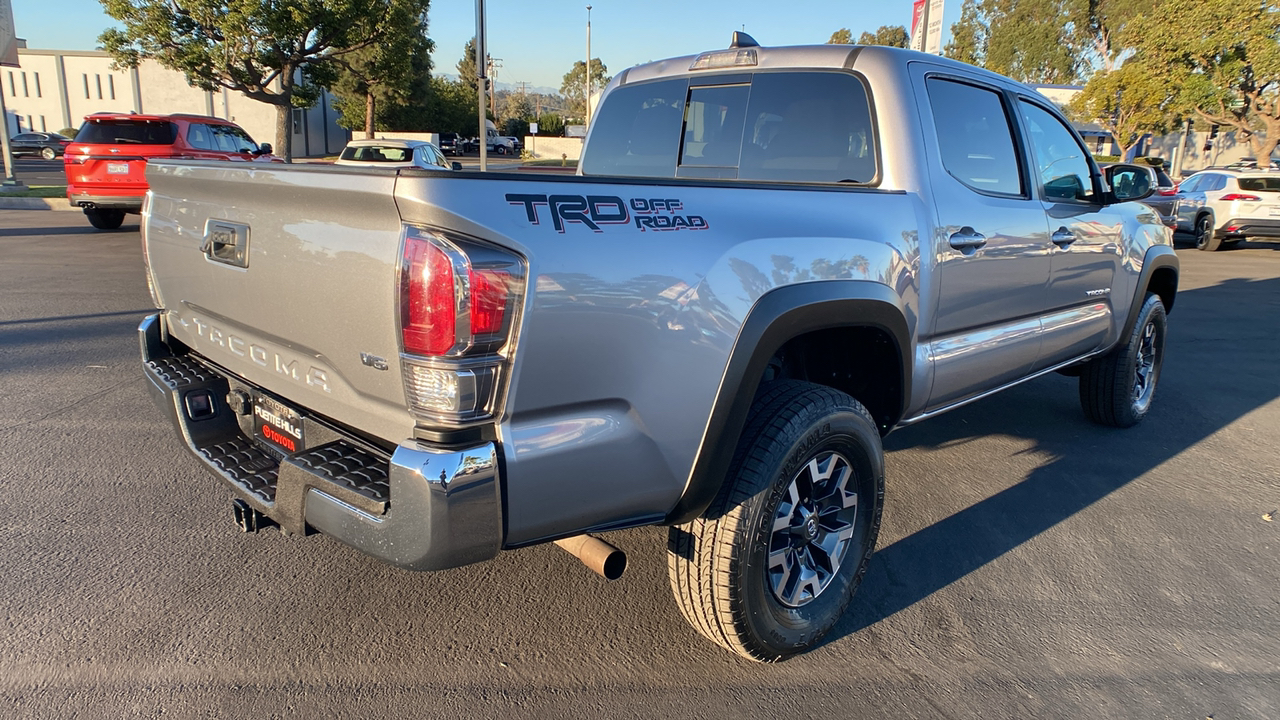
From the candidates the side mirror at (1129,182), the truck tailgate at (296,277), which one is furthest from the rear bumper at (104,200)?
the side mirror at (1129,182)

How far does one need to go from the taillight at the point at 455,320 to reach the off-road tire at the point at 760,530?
0.85 metres

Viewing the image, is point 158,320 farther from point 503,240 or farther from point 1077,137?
point 1077,137

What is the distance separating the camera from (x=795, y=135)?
11.0 feet

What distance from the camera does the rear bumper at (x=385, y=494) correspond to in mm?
1839

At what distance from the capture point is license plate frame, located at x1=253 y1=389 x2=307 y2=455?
235 cm

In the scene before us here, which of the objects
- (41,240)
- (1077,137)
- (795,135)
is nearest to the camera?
(795,135)

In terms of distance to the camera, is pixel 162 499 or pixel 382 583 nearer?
pixel 382 583

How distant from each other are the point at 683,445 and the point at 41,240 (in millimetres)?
13614

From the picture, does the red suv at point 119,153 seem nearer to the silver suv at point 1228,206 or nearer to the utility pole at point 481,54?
the utility pole at point 481,54

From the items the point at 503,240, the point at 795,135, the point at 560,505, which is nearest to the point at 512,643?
the point at 560,505

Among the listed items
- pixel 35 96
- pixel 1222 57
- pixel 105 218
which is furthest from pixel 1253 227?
pixel 35 96

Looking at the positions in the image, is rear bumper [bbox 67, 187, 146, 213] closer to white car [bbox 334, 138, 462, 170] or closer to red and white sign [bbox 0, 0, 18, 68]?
white car [bbox 334, 138, 462, 170]

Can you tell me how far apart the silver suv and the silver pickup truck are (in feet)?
49.7

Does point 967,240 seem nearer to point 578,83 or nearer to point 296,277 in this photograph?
point 296,277
